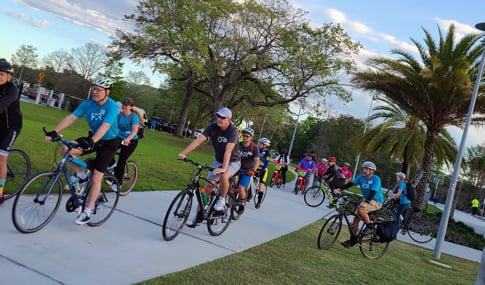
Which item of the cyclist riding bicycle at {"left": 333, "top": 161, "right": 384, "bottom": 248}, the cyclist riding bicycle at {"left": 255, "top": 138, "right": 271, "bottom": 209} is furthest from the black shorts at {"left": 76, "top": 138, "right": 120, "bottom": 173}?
the cyclist riding bicycle at {"left": 255, "top": 138, "right": 271, "bottom": 209}

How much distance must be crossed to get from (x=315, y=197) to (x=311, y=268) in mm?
9509

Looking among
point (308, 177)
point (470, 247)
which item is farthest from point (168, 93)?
point (470, 247)

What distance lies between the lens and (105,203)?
622cm

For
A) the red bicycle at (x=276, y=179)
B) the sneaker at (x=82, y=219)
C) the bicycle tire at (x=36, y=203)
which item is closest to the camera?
the bicycle tire at (x=36, y=203)

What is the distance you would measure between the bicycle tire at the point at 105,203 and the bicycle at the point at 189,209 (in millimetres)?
853

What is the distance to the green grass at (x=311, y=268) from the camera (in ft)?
17.1

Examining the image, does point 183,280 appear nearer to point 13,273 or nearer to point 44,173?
point 13,273

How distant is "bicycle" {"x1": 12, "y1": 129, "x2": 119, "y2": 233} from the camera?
16.1 ft

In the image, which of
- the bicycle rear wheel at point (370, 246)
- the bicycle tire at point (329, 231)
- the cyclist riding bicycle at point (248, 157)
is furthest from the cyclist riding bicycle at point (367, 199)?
the cyclist riding bicycle at point (248, 157)

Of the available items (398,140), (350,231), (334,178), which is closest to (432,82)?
(334,178)

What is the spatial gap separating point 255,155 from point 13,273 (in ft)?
18.8

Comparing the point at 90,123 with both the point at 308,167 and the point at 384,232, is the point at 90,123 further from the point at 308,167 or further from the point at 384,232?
the point at 308,167

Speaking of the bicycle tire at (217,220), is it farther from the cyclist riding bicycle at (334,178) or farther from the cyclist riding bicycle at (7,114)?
the cyclist riding bicycle at (334,178)

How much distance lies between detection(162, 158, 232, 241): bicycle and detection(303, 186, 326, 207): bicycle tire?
8.99 metres
